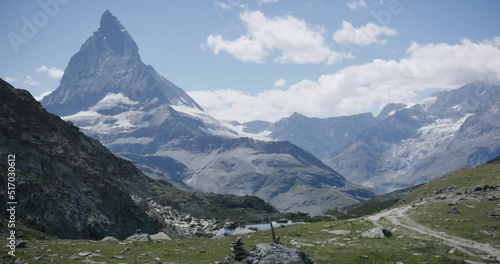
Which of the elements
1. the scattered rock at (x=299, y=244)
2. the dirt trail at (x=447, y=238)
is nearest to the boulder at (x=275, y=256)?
the scattered rock at (x=299, y=244)

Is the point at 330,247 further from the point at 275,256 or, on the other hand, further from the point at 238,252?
the point at 275,256

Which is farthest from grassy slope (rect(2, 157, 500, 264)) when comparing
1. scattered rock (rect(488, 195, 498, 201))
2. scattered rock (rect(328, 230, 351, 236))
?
scattered rock (rect(488, 195, 498, 201))

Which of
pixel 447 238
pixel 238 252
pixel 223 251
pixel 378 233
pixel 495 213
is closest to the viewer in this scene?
pixel 238 252

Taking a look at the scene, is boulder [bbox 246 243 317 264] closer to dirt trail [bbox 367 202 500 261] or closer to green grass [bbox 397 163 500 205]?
dirt trail [bbox 367 202 500 261]

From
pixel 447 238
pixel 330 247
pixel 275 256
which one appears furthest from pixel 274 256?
pixel 447 238

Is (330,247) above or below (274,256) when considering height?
below

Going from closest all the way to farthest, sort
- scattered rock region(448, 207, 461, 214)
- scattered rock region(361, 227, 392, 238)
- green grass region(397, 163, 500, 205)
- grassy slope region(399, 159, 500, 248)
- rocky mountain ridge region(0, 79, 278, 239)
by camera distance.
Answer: grassy slope region(399, 159, 500, 248) < scattered rock region(361, 227, 392, 238) < scattered rock region(448, 207, 461, 214) < rocky mountain ridge region(0, 79, 278, 239) < green grass region(397, 163, 500, 205)

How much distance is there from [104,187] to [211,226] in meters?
70.3

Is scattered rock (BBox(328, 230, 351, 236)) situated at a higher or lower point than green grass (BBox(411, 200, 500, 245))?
lower

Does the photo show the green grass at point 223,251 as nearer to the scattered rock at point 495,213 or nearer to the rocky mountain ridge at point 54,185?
the scattered rock at point 495,213

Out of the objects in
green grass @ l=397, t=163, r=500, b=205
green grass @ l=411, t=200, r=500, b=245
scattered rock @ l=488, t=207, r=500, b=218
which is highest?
green grass @ l=397, t=163, r=500, b=205

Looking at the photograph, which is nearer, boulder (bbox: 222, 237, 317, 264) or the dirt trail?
boulder (bbox: 222, 237, 317, 264)

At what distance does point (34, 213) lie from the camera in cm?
6594

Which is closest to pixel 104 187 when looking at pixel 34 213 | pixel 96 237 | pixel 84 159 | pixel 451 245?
pixel 84 159
